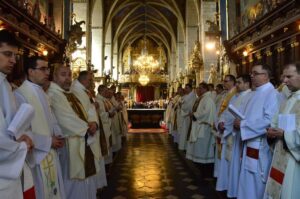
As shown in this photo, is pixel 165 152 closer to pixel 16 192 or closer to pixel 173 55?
pixel 16 192

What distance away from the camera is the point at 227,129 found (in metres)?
5.24

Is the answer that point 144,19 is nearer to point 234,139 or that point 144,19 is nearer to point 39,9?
point 39,9

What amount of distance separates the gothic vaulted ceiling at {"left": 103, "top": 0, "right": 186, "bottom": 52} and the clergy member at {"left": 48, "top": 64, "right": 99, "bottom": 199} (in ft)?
68.8

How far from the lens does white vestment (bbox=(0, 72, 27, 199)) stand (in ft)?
7.60

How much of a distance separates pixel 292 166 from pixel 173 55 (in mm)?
35648

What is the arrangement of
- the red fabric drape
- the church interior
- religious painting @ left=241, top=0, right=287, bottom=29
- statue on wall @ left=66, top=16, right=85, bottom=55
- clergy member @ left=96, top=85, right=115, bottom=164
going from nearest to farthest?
1. the church interior
2. clergy member @ left=96, top=85, right=115, bottom=164
3. religious painting @ left=241, top=0, right=287, bottom=29
4. statue on wall @ left=66, top=16, right=85, bottom=55
5. the red fabric drape

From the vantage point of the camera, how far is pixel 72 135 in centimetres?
417

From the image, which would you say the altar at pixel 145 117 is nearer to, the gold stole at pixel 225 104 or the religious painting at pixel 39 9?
the religious painting at pixel 39 9

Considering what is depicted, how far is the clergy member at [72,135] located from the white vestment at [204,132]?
338 centimetres

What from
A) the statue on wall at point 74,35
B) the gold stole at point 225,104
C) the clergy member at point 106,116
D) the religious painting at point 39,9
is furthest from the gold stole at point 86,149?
the statue on wall at point 74,35

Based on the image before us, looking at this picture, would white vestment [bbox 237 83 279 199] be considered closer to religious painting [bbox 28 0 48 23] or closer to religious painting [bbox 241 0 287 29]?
religious painting [bbox 241 0 287 29]

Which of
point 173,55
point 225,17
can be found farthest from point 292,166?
point 173,55

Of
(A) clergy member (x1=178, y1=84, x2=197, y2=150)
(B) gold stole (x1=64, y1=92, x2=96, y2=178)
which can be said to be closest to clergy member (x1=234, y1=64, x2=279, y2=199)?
(B) gold stole (x1=64, y1=92, x2=96, y2=178)

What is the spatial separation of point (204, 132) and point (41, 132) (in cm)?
473
